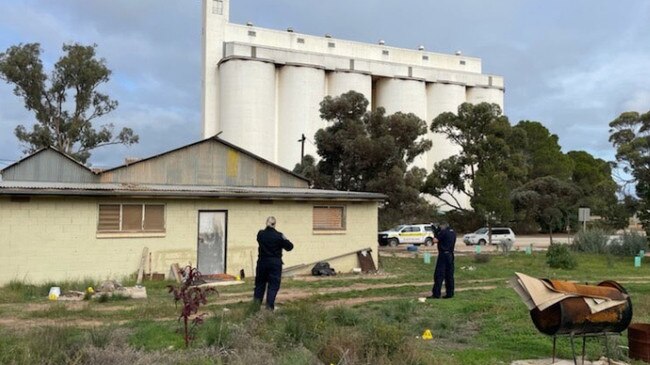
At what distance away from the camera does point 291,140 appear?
5919cm

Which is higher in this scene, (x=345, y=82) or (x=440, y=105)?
(x=345, y=82)

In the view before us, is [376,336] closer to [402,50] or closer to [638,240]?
[638,240]

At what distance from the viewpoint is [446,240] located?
13102 mm

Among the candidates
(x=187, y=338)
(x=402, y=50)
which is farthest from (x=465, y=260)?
(x=402, y=50)

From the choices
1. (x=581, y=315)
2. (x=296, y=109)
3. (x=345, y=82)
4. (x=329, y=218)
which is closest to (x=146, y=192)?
(x=329, y=218)

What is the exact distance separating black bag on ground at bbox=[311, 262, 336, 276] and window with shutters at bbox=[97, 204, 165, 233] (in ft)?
15.9

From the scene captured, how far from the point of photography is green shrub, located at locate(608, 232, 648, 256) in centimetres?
2967

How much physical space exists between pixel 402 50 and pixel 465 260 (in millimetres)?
48579

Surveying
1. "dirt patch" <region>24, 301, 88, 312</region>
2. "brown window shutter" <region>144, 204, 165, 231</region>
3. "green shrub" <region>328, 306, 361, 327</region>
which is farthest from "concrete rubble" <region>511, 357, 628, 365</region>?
"brown window shutter" <region>144, 204, 165, 231</region>

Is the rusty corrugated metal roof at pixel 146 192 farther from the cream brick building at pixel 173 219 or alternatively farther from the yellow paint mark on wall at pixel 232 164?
the yellow paint mark on wall at pixel 232 164

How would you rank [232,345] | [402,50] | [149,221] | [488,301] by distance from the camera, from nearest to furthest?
[232,345], [488,301], [149,221], [402,50]

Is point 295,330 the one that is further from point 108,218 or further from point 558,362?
point 108,218

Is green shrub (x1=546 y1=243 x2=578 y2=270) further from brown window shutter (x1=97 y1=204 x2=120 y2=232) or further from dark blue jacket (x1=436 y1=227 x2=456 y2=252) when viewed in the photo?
brown window shutter (x1=97 y1=204 x2=120 y2=232)

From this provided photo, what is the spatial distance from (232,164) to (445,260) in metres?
11.9
